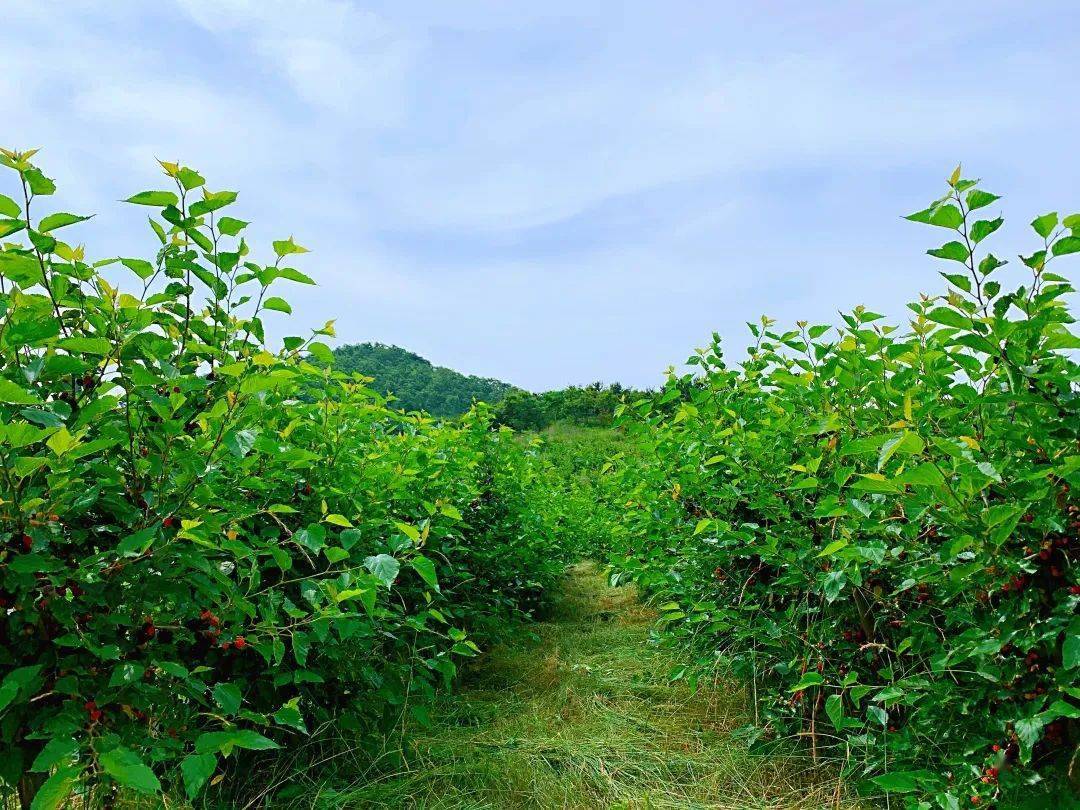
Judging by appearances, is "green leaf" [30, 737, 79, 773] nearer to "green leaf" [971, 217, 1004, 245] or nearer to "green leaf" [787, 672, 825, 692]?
"green leaf" [787, 672, 825, 692]

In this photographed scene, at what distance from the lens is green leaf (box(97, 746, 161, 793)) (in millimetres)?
1171

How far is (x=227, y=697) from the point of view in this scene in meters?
1.55

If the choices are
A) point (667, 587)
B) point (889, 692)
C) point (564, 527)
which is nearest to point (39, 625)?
point (889, 692)

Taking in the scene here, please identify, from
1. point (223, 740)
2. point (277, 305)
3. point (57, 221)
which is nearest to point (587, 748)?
point (223, 740)

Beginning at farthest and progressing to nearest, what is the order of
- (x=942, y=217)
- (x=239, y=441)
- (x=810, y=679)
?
(x=810, y=679) < (x=942, y=217) < (x=239, y=441)

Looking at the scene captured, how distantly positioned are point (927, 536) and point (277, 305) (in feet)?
6.05

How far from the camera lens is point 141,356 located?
1.65 meters

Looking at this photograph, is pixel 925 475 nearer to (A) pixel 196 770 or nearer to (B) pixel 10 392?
(A) pixel 196 770

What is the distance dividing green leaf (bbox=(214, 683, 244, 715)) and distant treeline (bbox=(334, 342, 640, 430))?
705 inches

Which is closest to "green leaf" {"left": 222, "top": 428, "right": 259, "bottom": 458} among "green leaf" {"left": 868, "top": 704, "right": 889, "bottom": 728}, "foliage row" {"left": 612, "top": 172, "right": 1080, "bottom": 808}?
"foliage row" {"left": 612, "top": 172, "right": 1080, "bottom": 808}

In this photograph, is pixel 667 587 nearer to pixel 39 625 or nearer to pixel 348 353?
pixel 39 625

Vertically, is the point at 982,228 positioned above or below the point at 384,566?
above

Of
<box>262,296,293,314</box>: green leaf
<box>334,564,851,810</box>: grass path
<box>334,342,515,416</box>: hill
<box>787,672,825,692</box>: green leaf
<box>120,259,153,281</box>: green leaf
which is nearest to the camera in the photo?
<box>120,259,153,281</box>: green leaf

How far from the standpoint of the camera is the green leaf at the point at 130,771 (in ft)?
3.84
